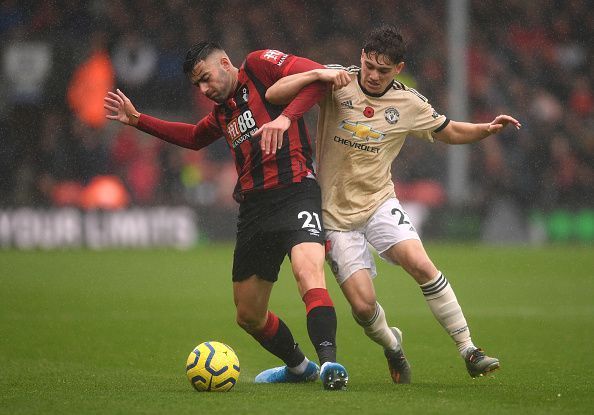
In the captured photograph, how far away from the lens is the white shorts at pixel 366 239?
683 cm

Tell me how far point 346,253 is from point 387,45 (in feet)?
4.16

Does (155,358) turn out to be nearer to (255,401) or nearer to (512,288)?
(255,401)

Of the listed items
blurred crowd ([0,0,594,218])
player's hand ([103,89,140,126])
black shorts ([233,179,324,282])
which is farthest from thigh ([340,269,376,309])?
blurred crowd ([0,0,594,218])

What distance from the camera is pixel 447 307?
680 cm

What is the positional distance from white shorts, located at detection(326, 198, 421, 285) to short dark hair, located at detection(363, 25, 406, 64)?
3.09 feet

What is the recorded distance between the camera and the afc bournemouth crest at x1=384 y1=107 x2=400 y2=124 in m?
6.95

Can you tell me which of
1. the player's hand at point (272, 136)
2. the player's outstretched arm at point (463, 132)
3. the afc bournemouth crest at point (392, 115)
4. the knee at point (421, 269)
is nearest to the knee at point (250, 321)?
the knee at point (421, 269)

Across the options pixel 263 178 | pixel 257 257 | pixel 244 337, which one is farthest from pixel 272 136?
pixel 244 337

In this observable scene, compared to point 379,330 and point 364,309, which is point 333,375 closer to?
point 364,309

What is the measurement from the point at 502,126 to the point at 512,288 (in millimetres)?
7027

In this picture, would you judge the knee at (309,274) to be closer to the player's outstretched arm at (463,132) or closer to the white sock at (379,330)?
the white sock at (379,330)

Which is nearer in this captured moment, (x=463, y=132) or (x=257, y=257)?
(x=257, y=257)

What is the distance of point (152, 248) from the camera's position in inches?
763

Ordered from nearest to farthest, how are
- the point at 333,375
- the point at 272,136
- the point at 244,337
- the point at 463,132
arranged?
1. the point at 333,375
2. the point at 272,136
3. the point at 463,132
4. the point at 244,337
